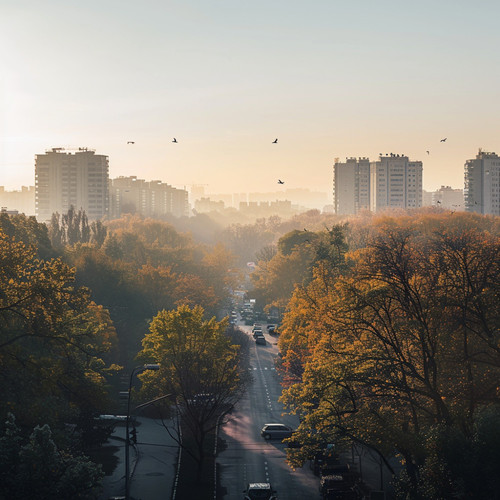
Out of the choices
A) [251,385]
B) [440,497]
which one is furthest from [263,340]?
[440,497]

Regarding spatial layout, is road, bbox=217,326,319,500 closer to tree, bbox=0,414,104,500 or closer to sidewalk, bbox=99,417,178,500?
sidewalk, bbox=99,417,178,500

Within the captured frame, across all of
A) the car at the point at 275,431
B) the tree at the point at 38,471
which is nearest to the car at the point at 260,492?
the tree at the point at 38,471

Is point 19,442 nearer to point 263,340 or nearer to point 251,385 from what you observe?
point 251,385

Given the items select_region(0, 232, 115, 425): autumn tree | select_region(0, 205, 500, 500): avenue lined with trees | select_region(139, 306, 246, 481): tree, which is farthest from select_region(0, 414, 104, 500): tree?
select_region(139, 306, 246, 481): tree

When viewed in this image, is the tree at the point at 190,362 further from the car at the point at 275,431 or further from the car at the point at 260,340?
the car at the point at 260,340

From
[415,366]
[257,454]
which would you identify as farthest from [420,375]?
[257,454]

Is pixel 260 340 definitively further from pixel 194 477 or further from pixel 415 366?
pixel 415 366
